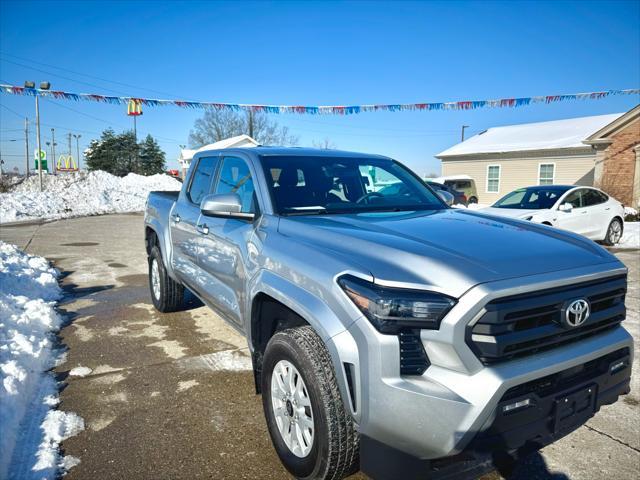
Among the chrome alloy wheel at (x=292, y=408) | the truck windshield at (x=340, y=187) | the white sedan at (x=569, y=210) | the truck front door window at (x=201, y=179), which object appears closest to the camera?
the chrome alloy wheel at (x=292, y=408)

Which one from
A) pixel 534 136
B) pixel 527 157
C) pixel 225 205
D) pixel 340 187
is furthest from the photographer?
pixel 534 136

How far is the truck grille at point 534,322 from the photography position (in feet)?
6.27

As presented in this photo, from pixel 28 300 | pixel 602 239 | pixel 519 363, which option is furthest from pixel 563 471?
pixel 602 239

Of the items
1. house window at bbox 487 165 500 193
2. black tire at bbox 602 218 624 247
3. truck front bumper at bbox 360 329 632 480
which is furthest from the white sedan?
house window at bbox 487 165 500 193

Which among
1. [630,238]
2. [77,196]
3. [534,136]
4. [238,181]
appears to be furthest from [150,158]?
[238,181]

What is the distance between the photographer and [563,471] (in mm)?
2660

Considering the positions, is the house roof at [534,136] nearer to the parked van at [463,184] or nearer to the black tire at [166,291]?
the parked van at [463,184]

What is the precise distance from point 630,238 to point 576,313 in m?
12.8

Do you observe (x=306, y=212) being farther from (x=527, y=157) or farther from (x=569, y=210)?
(x=527, y=157)

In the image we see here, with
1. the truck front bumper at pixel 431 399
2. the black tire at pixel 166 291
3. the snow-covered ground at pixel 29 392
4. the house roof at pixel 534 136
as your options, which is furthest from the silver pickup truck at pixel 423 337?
the house roof at pixel 534 136

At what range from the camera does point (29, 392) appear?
342 cm

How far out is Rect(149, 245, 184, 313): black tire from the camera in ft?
17.5

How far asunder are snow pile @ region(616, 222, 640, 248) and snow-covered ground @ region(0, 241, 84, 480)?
40.6ft

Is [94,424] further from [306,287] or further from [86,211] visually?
[86,211]
